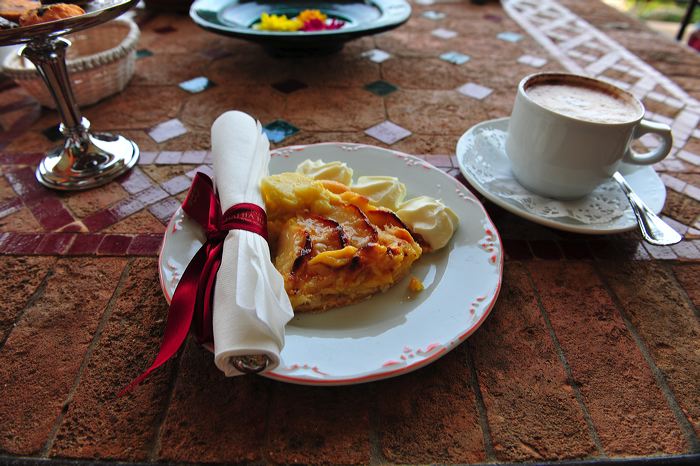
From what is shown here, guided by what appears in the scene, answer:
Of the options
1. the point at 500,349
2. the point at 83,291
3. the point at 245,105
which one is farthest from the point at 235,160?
the point at 245,105

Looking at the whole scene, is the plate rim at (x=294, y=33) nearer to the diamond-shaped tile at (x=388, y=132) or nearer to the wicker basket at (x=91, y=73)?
the wicker basket at (x=91, y=73)

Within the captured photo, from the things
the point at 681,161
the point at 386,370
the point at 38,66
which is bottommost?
the point at 681,161

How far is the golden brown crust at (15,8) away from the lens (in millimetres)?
835

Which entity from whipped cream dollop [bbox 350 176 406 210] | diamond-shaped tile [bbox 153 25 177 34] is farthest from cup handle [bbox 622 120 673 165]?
diamond-shaped tile [bbox 153 25 177 34]

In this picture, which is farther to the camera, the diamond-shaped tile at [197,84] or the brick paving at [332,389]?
the diamond-shaped tile at [197,84]

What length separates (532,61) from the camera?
1.65m

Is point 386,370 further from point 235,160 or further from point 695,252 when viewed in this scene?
point 695,252

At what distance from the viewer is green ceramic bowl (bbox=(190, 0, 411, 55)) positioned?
4.46 ft

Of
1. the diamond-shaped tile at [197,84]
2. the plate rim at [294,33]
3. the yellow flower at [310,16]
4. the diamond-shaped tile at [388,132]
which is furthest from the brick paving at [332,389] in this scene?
the yellow flower at [310,16]

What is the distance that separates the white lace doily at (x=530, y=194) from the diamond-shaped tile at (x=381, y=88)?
49 centimetres

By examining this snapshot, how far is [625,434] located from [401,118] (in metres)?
0.93

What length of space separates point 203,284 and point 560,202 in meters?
0.67

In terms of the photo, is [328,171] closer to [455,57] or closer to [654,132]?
[654,132]

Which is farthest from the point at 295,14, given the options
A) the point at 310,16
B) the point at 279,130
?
the point at 279,130
